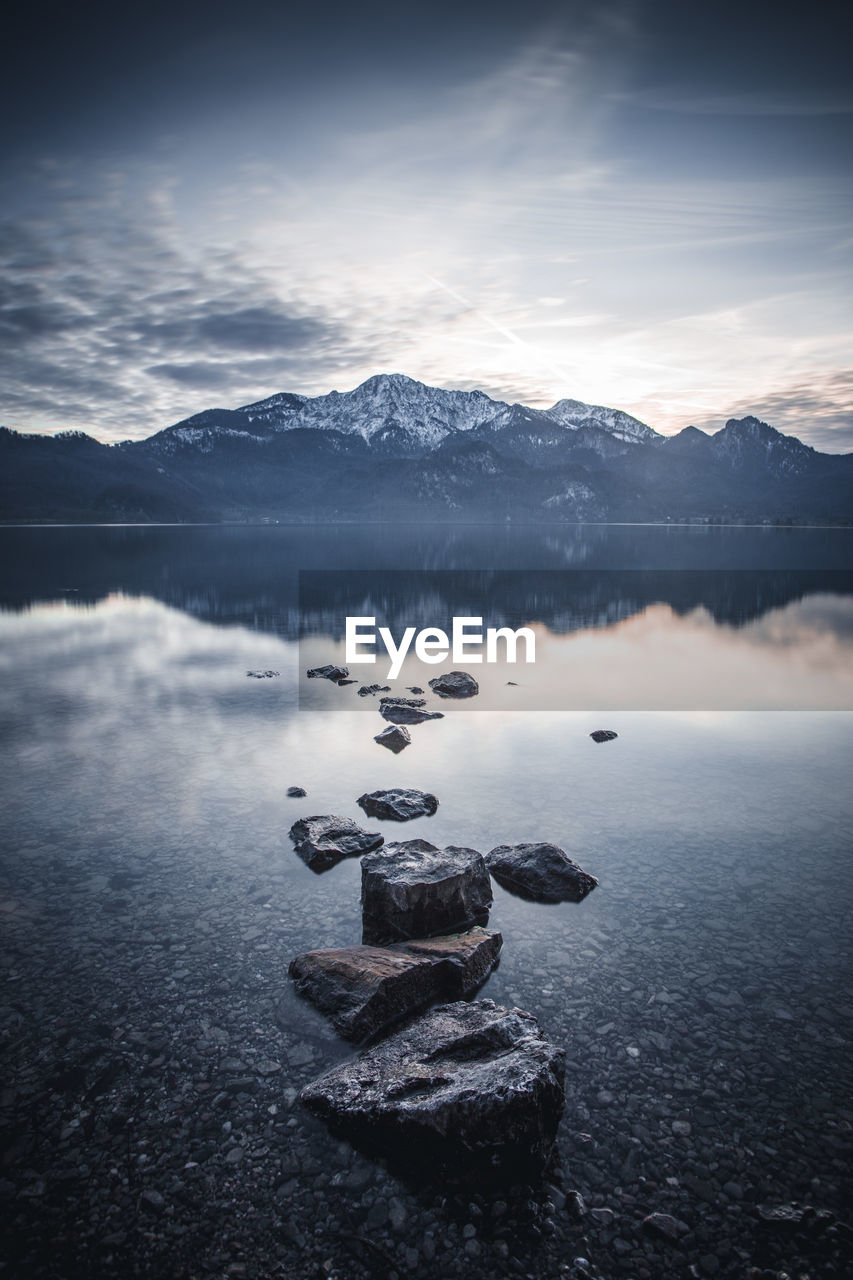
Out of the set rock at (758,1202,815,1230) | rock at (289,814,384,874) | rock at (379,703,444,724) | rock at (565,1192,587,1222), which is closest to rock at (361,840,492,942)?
rock at (289,814,384,874)

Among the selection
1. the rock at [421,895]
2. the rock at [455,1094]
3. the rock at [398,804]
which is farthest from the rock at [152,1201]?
the rock at [398,804]

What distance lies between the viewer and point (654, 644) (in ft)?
159

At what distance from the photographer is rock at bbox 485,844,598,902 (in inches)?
568

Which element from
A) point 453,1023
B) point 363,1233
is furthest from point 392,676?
point 363,1233

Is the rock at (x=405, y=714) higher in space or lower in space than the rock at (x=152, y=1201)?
higher

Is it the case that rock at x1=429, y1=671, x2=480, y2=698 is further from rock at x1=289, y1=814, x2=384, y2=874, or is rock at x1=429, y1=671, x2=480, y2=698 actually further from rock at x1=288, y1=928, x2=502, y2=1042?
rock at x1=288, y1=928, x2=502, y2=1042

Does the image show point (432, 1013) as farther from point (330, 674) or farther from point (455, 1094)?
point (330, 674)

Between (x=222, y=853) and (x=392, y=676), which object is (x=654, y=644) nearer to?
(x=392, y=676)

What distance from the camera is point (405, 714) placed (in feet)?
91.3

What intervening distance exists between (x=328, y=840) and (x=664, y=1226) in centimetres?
1018

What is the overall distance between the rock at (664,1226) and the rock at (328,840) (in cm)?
919

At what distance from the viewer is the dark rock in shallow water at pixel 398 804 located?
1813 centimetres

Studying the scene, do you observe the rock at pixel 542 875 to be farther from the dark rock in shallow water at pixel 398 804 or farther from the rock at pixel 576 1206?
the rock at pixel 576 1206

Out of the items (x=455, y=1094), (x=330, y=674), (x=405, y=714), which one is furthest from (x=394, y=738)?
(x=455, y=1094)
